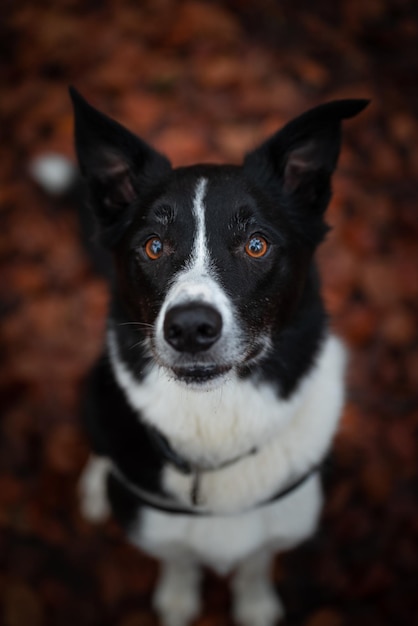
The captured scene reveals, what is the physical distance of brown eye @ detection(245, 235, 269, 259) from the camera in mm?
1699

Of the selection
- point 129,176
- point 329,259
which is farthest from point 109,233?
point 329,259

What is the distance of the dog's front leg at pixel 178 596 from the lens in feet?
8.00

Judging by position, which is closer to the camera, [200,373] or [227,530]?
[200,373]

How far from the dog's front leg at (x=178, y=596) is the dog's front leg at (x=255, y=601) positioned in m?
0.18

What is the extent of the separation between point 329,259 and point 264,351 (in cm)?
151

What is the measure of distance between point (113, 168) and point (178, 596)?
1792mm

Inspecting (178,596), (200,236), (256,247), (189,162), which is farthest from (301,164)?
(178,596)

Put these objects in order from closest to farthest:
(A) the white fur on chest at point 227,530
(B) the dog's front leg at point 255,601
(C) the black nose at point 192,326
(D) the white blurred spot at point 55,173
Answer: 1. (C) the black nose at point 192,326
2. (A) the white fur on chest at point 227,530
3. (B) the dog's front leg at point 255,601
4. (D) the white blurred spot at point 55,173

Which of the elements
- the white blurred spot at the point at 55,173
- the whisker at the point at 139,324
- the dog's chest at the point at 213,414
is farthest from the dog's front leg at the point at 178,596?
the white blurred spot at the point at 55,173

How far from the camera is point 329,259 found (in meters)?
3.15

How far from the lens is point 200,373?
1.61 meters

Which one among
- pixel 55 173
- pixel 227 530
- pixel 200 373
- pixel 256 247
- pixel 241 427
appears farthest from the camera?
pixel 55 173

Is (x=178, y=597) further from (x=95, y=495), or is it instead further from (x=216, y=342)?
(x=216, y=342)

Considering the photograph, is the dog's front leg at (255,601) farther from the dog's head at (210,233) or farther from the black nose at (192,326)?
the black nose at (192,326)
